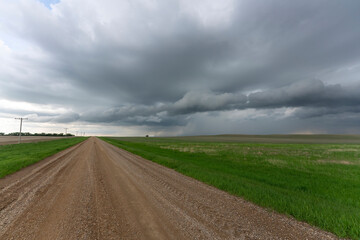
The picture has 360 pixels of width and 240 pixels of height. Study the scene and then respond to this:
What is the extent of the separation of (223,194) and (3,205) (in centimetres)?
891

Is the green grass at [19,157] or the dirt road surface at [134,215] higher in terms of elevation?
the green grass at [19,157]

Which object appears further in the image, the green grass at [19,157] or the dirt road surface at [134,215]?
the green grass at [19,157]

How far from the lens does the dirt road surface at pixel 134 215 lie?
4.41m

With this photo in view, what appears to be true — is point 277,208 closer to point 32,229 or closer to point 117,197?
point 117,197

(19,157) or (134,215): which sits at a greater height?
(19,157)

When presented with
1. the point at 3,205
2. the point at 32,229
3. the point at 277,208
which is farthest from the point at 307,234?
the point at 3,205

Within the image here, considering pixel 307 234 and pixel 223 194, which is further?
pixel 223 194

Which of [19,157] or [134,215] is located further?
[19,157]

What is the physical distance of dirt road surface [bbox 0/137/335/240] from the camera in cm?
441

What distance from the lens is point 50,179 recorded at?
9750 mm

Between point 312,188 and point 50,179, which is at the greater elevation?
point 50,179

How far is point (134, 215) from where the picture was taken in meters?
5.35

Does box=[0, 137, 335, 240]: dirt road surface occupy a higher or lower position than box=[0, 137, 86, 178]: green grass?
lower

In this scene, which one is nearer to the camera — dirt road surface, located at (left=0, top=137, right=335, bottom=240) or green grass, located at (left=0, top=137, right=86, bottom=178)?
dirt road surface, located at (left=0, top=137, right=335, bottom=240)
